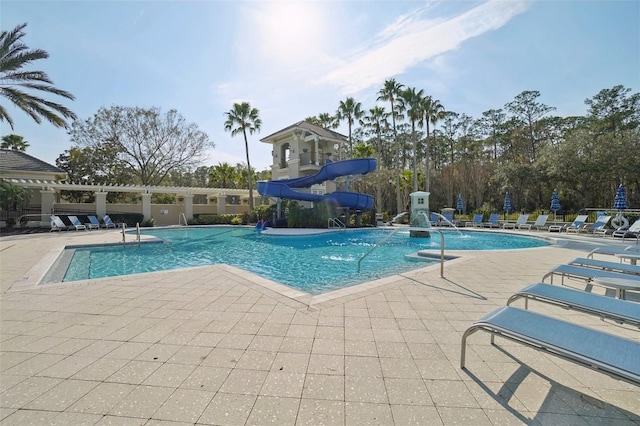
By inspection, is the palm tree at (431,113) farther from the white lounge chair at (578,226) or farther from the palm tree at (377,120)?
the white lounge chair at (578,226)

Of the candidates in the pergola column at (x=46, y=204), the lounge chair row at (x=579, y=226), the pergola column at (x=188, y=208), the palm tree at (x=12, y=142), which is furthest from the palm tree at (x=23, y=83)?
the lounge chair row at (x=579, y=226)

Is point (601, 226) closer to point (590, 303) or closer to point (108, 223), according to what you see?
point (590, 303)

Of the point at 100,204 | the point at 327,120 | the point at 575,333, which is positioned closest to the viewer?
the point at 575,333

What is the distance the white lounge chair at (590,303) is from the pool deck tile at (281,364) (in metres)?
0.52

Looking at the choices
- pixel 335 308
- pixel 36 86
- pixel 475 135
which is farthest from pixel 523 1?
pixel 475 135

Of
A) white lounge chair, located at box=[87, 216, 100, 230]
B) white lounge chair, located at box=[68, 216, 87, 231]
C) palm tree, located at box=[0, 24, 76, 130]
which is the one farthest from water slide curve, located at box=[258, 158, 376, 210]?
white lounge chair, located at box=[68, 216, 87, 231]

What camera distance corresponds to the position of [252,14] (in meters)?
8.00

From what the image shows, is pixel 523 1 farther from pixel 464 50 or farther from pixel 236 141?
pixel 236 141

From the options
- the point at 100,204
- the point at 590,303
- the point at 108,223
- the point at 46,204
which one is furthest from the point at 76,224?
the point at 590,303

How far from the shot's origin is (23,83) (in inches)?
428

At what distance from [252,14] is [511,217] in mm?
22382

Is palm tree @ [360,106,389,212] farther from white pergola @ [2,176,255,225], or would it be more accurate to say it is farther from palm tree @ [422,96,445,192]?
white pergola @ [2,176,255,225]

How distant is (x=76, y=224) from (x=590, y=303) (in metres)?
23.6

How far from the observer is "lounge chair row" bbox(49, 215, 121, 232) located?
17.3m
